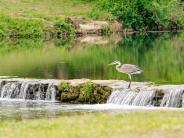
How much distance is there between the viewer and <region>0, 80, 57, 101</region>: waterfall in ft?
123

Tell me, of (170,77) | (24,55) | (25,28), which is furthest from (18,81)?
(25,28)

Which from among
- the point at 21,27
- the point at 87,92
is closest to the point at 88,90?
the point at 87,92

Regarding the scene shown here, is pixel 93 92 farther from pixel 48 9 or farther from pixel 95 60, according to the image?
pixel 48 9

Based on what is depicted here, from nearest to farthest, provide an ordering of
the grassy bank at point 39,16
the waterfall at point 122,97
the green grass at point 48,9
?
the waterfall at point 122,97 → the grassy bank at point 39,16 → the green grass at point 48,9

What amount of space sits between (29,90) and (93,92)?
14.3 ft

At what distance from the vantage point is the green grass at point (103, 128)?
55.7 feet

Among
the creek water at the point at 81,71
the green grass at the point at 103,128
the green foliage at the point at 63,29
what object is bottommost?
the green foliage at the point at 63,29

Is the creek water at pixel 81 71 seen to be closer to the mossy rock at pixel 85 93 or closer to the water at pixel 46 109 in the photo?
the water at pixel 46 109

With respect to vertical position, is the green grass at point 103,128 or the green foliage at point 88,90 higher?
the green grass at point 103,128

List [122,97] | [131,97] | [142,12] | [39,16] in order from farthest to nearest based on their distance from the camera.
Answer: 1. [142,12]
2. [39,16]
3. [122,97]
4. [131,97]

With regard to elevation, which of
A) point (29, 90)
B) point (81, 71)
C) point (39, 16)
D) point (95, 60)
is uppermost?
point (29, 90)

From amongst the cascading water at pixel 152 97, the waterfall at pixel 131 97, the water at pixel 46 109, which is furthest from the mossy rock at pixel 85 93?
the water at pixel 46 109

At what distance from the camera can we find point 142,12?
11725 cm

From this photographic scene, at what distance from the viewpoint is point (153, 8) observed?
11738 centimetres
